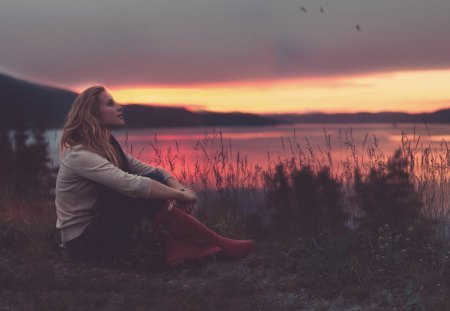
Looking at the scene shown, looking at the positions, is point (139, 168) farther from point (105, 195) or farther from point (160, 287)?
point (160, 287)

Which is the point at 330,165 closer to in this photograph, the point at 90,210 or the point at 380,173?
the point at 380,173

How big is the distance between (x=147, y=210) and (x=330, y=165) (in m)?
2.91

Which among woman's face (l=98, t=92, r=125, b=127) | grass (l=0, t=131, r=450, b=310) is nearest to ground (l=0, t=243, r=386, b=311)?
grass (l=0, t=131, r=450, b=310)

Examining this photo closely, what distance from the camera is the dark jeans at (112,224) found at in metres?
4.88

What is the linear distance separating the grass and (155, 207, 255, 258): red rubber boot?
0.46ft

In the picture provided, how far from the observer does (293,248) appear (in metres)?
5.40

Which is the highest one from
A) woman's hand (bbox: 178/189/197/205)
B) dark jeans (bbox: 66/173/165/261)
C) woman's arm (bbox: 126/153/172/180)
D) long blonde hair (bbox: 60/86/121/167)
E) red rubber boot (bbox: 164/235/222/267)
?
long blonde hair (bbox: 60/86/121/167)

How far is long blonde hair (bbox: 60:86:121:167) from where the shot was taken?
4840 millimetres

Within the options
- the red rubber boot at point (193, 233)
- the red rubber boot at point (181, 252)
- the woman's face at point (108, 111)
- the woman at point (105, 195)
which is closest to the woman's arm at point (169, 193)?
the woman at point (105, 195)

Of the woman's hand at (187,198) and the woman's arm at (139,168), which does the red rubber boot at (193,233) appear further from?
the woman's arm at (139,168)

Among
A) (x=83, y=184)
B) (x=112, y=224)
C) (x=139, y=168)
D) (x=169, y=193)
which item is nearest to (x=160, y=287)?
(x=112, y=224)

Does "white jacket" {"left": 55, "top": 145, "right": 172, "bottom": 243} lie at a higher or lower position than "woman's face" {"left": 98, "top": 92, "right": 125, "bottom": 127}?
lower

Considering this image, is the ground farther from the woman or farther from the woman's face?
the woman's face

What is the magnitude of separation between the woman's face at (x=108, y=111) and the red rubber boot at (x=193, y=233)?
2.63ft
